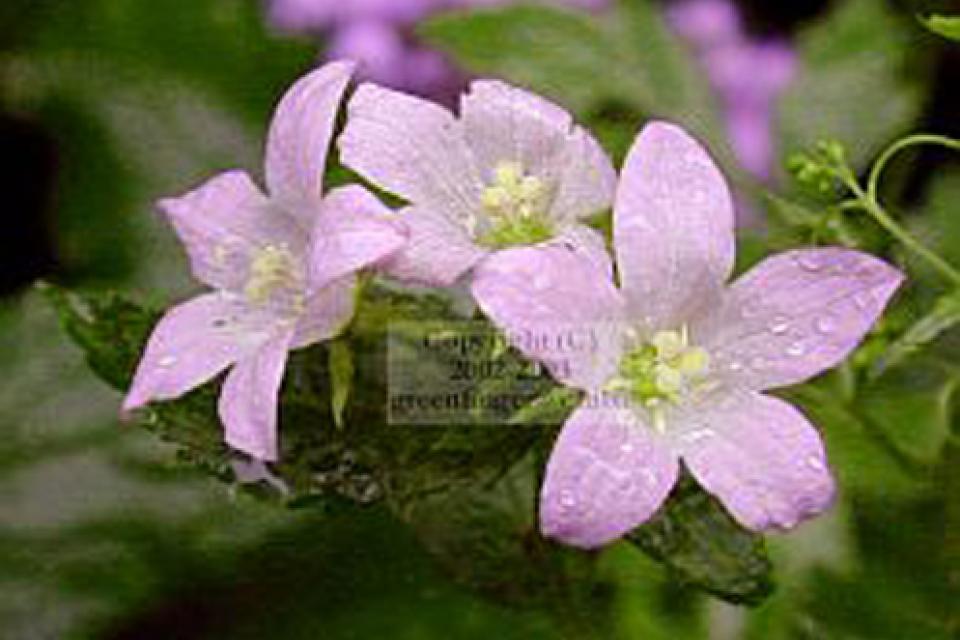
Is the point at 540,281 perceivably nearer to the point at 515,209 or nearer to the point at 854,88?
the point at 515,209

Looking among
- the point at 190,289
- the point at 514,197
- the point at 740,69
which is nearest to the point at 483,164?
the point at 514,197

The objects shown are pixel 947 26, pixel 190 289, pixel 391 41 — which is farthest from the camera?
pixel 391 41

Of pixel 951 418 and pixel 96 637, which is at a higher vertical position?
pixel 951 418

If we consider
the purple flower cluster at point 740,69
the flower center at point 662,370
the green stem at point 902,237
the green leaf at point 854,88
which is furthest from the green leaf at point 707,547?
the purple flower cluster at point 740,69

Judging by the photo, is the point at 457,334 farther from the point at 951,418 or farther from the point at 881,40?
the point at 881,40

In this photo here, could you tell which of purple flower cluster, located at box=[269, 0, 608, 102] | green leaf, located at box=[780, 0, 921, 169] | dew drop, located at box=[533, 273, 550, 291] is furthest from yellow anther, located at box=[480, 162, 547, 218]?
purple flower cluster, located at box=[269, 0, 608, 102]

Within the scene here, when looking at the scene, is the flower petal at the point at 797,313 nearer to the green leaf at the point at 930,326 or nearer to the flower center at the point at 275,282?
the green leaf at the point at 930,326

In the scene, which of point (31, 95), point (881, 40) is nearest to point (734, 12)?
point (881, 40)
